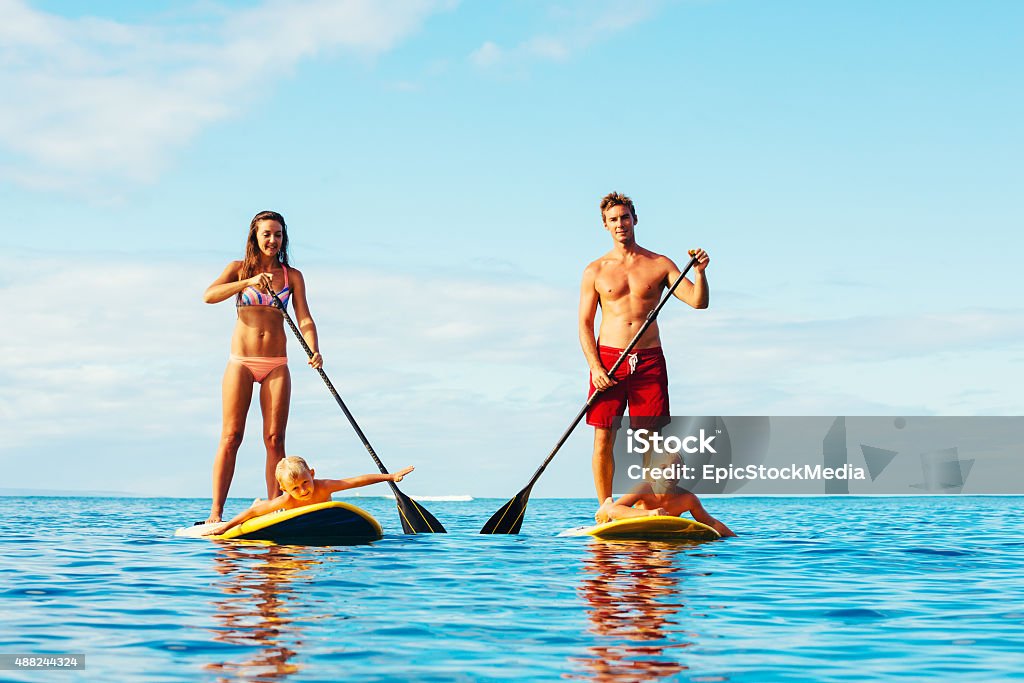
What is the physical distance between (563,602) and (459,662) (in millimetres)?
1437

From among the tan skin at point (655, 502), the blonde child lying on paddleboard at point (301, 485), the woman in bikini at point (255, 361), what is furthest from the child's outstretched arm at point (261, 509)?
the tan skin at point (655, 502)

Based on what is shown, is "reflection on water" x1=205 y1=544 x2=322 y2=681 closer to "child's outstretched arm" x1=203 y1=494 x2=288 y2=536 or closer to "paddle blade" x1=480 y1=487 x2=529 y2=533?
"child's outstretched arm" x1=203 y1=494 x2=288 y2=536

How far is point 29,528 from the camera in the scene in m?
11.9

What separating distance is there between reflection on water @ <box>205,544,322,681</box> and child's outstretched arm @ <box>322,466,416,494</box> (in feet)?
2.69

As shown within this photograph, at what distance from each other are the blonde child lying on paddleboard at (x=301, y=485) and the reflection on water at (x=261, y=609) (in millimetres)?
588

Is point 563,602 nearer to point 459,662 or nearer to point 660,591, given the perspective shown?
point 660,591

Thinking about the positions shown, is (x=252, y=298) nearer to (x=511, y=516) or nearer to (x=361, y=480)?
(x=361, y=480)

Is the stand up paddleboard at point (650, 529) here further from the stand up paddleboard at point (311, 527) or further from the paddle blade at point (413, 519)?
the paddle blade at point (413, 519)

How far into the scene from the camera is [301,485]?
26.7 ft

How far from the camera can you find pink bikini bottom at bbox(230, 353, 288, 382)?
9195 millimetres

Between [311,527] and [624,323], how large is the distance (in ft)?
10.5

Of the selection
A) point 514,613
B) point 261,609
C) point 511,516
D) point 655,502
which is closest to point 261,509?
point 511,516

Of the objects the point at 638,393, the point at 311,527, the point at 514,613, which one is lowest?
the point at 514,613

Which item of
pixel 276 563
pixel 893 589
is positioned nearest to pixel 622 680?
pixel 893 589
